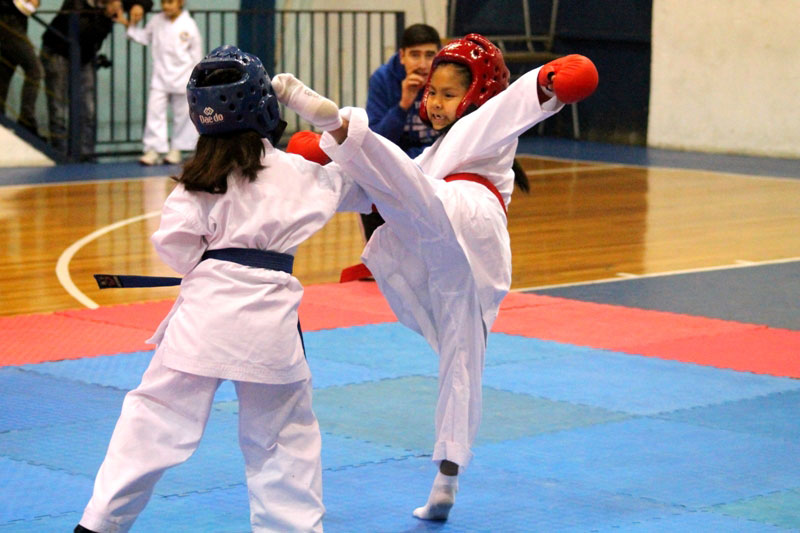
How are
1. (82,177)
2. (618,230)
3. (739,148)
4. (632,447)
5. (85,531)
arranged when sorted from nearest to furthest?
(85,531)
(632,447)
(618,230)
(82,177)
(739,148)

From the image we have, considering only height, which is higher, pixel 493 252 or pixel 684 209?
pixel 493 252

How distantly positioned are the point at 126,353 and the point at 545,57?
33.9 ft

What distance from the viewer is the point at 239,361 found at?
9.73 feet

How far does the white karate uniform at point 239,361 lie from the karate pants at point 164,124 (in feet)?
31.7

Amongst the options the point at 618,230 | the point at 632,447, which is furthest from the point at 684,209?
the point at 632,447

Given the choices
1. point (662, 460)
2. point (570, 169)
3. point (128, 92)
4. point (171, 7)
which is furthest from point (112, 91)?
point (662, 460)

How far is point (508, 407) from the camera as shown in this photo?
489cm

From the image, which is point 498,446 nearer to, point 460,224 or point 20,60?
point 460,224

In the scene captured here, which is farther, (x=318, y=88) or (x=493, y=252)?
(x=318, y=88)

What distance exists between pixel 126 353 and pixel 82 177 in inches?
248

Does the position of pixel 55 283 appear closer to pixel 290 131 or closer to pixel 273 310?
pixel 273 310

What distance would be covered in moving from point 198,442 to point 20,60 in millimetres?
10003

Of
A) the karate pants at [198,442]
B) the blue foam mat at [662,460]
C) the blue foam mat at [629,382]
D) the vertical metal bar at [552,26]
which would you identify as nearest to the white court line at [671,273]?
the blue foam mat at [629,382]

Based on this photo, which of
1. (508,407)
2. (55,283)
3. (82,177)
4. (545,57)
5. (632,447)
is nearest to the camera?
(632,447)
